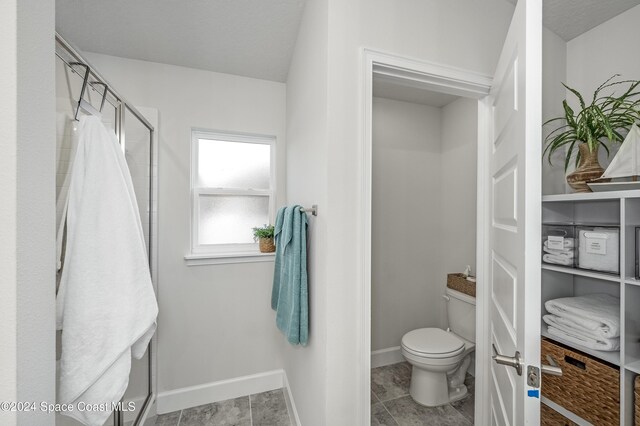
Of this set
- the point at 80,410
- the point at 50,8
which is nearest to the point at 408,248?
the point at 80,410

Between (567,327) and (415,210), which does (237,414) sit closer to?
(567,327)

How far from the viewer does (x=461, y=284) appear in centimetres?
200

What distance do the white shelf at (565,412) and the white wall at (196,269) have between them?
1597mm

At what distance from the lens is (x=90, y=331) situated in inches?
33.7

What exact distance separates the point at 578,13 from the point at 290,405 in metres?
2.82

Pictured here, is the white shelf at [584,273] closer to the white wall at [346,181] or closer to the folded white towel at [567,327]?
the folded white towel at [567,327]

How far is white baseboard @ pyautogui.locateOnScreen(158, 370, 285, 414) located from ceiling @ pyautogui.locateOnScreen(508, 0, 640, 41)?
2842 mm

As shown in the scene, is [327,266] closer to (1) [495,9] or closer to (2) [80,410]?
(2) [80,410]

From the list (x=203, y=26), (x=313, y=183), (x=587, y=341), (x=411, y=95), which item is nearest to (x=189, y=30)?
(x=203, y=26)

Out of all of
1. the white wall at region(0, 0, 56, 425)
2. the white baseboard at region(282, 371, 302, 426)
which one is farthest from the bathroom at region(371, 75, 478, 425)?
the white wall at region(0, 0, 56, 425)

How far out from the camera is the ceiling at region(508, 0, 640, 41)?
1.30m

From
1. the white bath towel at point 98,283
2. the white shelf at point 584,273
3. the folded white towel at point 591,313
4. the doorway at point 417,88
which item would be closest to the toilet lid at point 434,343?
the doorway at point 417,88

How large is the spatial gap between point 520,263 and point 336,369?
770mm

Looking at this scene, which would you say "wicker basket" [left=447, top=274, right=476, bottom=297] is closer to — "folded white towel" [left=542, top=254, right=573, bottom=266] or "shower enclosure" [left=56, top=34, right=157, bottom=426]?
"folded white towel" [left=542, top=254, right=573, bottom=266]
